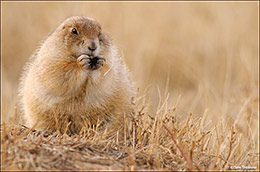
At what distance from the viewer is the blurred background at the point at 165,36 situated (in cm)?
932

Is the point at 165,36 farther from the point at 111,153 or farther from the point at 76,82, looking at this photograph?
the point at 111,153

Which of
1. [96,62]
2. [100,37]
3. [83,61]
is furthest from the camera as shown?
[100,37]

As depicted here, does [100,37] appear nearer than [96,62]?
No

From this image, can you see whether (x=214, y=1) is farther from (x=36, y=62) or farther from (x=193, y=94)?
(x=36, y=62)

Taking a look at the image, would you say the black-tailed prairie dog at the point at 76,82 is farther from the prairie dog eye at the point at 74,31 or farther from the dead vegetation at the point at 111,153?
the dead vegetation at the point at 111,153

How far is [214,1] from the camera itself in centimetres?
1015

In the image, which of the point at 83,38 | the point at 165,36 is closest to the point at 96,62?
the point at 83,38

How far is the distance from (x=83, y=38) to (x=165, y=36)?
5.64 meters

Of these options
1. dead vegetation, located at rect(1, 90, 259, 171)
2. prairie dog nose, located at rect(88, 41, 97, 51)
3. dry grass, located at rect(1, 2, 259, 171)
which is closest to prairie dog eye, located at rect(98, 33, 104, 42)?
prairie dog nose, located at rect(88, 41, 97, 51)

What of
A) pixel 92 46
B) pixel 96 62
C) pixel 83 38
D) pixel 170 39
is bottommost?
pixel 96 62

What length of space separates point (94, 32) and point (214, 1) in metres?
6.26

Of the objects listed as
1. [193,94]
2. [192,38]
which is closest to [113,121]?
[193,94]

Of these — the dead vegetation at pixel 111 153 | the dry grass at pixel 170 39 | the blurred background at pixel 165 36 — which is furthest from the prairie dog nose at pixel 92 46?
the blurred background at pixel 165 36

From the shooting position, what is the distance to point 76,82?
4.41m
